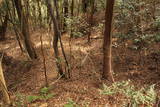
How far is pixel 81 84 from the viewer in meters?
7.50

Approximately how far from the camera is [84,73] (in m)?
8.66

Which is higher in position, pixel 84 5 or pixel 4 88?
pixel 84 5

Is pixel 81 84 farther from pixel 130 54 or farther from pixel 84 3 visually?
pixel 84 3

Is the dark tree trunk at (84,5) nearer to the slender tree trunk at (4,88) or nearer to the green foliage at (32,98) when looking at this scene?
the green foliage at (32,98)

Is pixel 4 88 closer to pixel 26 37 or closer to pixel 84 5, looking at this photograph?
pixel 26 37

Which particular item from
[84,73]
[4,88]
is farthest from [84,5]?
[4,88]

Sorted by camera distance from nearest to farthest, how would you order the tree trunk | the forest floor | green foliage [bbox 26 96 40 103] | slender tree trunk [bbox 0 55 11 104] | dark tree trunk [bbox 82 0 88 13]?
slender tree trunk [bbox 0 55 11 104]
green foliage [bbox 26 96 40 103]
the forest floor
the tree trunk
dark tree trunk [bbox 82 0 88 13]

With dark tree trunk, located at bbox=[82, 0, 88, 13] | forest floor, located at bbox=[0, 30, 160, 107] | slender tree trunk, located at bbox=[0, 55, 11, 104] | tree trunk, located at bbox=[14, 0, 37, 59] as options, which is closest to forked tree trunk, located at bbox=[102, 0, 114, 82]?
forest floor, located at bbox=[0, 30, 160, 107]

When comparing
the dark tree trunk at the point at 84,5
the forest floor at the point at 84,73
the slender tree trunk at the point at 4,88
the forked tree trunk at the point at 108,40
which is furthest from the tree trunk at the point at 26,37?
the slender tree trunk at the point at 4,88

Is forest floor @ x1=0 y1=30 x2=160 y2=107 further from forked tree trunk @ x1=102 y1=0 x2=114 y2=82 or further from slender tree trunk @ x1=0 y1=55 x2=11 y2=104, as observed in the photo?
slender tree trunk @ x1=0 y1=55 x2=11 y2=104

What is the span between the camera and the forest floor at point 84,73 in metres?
6.55

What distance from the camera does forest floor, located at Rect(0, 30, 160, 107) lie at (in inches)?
258

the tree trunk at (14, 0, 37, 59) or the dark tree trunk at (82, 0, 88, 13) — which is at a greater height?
the dark tree trunk at (82, 0, 88, 13)

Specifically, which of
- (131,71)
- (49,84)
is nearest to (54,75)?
(49,84)
